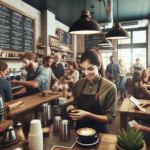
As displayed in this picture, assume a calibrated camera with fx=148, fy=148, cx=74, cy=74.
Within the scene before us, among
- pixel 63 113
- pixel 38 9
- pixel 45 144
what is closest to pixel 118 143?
pixel 45 144

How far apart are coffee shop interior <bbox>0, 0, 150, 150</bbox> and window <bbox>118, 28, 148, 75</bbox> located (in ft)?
0.16

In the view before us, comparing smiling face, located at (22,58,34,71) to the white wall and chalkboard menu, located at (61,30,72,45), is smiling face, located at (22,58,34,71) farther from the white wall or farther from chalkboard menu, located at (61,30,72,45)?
chalkboard menu, located at (61,30,72,45)

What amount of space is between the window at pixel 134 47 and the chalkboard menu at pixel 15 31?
5.28 meters

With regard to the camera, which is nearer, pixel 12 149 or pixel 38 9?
pixel 12 149

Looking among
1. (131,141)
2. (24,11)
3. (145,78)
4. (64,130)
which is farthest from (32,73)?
(145,78)

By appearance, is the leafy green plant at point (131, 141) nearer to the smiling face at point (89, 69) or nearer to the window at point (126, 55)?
the smiling face at point (89, 69)

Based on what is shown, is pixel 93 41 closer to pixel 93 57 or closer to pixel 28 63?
pixel 28 63

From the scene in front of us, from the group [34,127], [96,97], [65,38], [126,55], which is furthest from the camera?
[126,55]

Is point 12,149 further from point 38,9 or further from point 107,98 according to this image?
point 38,9

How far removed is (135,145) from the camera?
0.90 m

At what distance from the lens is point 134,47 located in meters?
8.06

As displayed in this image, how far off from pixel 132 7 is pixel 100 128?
541 cm

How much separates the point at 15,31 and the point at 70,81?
251 cm

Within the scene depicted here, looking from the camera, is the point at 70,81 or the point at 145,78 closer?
the point at 70,81
